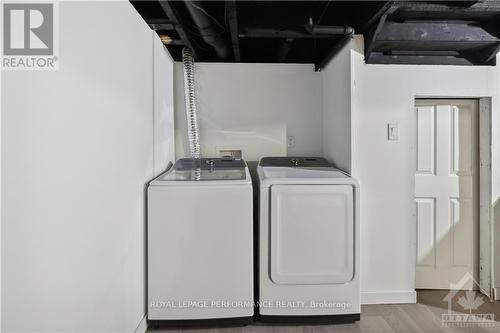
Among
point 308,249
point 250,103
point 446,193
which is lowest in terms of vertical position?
point 308,249

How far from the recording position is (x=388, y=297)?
2744 millimetres

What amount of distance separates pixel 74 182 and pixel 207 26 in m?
1.64

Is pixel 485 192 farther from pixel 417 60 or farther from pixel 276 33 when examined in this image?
pixel 276 33

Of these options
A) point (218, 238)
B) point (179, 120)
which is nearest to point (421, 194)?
point (218, 238)

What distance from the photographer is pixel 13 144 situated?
3.97ft

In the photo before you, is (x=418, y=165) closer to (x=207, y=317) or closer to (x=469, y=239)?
(x=469, y=239)

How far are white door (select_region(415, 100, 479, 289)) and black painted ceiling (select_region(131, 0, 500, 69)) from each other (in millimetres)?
476

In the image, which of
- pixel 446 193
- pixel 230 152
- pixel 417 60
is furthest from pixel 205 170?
pixel 446 193

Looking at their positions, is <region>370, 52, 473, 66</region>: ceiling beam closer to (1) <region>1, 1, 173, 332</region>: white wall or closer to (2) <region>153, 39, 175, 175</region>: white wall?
(2) <region>153, 39, 175, 175</region>: white wall

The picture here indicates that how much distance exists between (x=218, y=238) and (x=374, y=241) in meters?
1.32

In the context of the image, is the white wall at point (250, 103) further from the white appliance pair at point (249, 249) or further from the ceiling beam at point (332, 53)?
the white appliance pair at point (249, 249)

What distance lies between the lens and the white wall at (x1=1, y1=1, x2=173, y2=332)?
1224 millimetres

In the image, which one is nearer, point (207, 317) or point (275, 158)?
point (207, 317)

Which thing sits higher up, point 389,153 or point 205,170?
point 389,153
